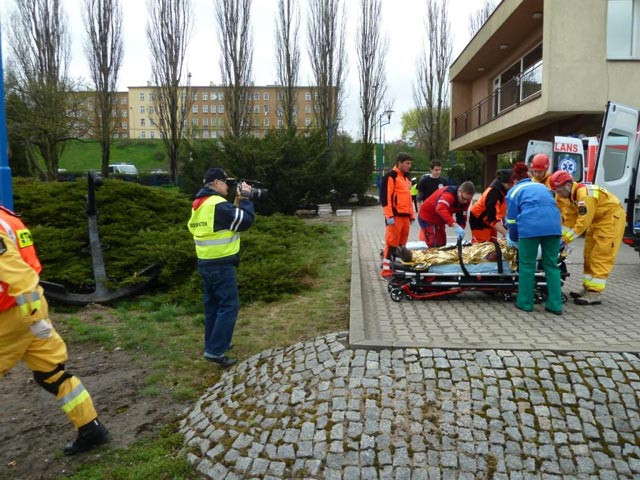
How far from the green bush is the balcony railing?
8953mm

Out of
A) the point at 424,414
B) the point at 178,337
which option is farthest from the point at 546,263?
the point at 178,337

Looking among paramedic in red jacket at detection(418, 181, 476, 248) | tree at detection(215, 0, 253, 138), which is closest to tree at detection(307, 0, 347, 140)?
tree at detection(215, 0, 253, 138)

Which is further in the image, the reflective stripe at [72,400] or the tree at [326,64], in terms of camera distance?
the tree at [326,64]

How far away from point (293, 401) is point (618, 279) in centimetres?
631

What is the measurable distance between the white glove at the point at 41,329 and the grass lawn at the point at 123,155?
63.2 m

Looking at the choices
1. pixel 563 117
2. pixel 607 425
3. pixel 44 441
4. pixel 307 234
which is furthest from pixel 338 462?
pixel 563 117

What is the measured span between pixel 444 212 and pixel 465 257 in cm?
89

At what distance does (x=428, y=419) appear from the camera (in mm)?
3574

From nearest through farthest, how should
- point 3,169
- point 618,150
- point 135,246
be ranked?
point 3,169 < point 135,246 < point 618,150

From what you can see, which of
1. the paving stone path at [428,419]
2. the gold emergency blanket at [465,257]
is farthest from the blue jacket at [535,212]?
the paving stone path at [428,419]

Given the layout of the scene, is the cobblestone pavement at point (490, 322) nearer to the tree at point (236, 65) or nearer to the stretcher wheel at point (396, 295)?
the stretcher wheel at point (396, 295)

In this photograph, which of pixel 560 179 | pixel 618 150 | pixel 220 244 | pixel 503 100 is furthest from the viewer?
pixel 503 100

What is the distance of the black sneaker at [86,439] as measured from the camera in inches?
148

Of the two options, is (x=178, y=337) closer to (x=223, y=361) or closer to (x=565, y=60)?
(x=223, y=361)
